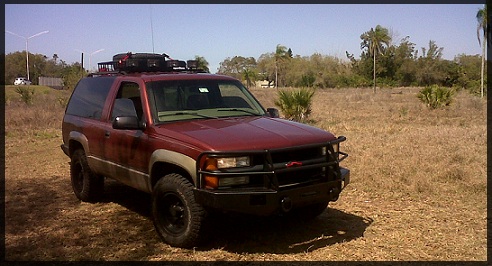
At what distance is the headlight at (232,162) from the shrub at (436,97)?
17.8m

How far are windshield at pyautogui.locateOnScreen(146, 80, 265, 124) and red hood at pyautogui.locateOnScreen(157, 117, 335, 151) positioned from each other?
0.23m

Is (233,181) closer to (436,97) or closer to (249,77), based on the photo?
(436,97)

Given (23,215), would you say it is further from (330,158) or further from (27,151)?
(27,151)

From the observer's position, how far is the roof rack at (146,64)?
20.7ft

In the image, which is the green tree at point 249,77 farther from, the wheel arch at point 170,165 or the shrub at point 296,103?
the wheel arch at point 170,165

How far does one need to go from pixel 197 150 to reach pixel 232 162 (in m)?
0.34

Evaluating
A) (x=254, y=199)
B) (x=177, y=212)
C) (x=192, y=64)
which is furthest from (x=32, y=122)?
(x=254, y=199)

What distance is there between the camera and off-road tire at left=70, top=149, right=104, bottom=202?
6.52 m

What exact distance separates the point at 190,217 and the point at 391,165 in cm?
→ 478

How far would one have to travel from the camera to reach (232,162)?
4.26 metres

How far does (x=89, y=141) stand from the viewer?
622 cm

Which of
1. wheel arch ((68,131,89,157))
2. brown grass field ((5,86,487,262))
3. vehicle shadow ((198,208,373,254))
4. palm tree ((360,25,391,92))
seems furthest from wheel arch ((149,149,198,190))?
palm tree ((360,25,391,92))

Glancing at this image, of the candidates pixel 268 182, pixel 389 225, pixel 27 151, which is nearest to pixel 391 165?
pixel 389 225

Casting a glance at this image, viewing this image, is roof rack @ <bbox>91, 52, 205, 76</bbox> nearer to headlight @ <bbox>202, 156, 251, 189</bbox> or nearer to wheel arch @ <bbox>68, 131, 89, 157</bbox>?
wheel arch @ <bbox>68, 131, 89, 157</bbox>
